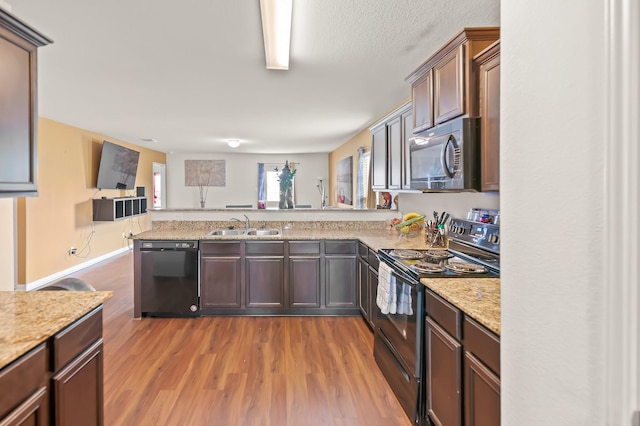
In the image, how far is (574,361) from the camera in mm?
655

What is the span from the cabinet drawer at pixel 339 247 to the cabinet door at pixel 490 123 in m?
2.02

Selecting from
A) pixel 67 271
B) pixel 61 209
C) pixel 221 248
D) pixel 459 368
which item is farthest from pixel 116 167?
pixel 459 368

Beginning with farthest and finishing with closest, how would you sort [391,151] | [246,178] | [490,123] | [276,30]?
1. [246,178]
2. [391,151]
3. [276,30]
4. [490,123]

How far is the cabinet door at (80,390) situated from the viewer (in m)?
1.36

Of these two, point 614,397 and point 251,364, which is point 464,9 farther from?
point 251,364

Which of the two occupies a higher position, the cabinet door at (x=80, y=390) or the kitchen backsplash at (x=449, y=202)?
the kitchen backsplash at (x=449, y=202)

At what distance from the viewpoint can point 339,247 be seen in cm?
385

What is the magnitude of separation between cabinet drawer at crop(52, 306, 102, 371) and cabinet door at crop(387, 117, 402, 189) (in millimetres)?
2610

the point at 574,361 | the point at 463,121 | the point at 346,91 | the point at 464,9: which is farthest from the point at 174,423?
the point at 346,91

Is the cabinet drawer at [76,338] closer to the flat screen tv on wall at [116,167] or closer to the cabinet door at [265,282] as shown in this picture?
the cabinet door at [265,282]

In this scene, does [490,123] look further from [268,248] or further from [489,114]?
[268,248]

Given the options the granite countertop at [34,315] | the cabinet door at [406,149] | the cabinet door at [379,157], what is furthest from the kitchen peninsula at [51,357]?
the cabinet door at [379,157]

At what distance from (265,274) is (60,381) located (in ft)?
8.24

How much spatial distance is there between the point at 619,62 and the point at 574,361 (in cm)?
51
